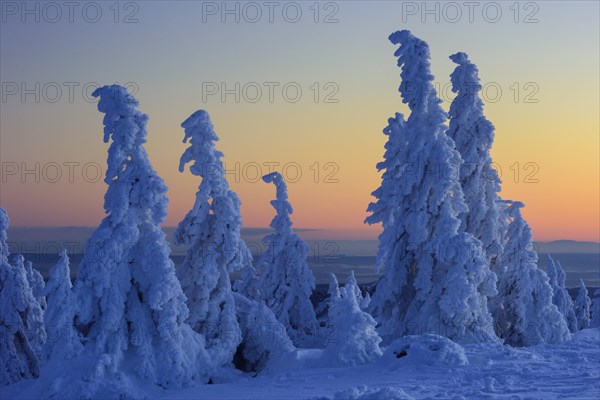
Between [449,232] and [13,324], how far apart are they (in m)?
21.3

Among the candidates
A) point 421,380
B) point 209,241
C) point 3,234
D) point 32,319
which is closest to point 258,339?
point 209,241

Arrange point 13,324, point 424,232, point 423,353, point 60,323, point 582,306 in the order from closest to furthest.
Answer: point 60,323 < point 423,353 < point 424,232 < point 13,324 < point 582,306

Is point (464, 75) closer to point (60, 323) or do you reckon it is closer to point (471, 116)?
point (471, 116)

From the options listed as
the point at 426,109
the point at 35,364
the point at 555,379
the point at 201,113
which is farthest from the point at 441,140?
the point at 35,364

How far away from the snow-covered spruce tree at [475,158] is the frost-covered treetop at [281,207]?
9.93 meters

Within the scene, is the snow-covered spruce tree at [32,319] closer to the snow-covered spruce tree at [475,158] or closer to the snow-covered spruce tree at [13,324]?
the snow-covered spruce tree at [13,324]

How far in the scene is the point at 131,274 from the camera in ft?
80.9

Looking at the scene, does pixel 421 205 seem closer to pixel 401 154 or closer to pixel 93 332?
pixel 401 154

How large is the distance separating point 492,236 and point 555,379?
16.0m

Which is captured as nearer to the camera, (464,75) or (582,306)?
(464,75)

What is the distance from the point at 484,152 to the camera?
3700 centimetres

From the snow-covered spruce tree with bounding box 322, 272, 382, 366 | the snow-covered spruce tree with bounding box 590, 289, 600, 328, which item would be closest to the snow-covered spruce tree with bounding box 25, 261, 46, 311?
the snow-covered spruce tree with bounding box 322, 272, 382, 366

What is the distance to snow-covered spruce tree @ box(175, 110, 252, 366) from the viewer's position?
92.9 ft

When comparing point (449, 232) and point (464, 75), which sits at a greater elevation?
point (464, 75)
